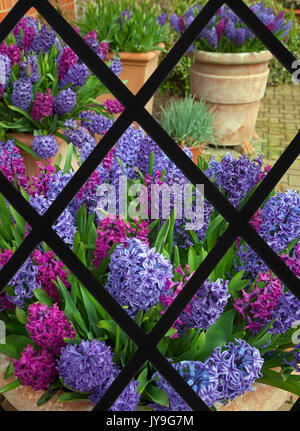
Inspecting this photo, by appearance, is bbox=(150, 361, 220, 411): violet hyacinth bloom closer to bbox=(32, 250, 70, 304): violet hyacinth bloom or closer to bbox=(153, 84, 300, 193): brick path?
bbox=(32, 250, 70, 304): violet hyacinth bloom

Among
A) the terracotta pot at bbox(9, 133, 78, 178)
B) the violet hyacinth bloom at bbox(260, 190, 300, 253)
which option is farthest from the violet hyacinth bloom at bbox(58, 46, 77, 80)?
the violet hyacinth bloom at bbox(260, 190, 300, 253)

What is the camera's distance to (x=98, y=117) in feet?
7.47

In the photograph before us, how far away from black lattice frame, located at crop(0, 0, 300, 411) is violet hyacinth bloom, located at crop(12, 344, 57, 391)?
398 millimetres

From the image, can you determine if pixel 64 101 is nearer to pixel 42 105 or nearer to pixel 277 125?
pixel 42 105

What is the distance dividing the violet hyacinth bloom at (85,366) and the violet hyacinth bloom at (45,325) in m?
0.04

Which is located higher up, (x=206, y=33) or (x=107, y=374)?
(x=206, y=33)

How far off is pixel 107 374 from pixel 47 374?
0.40 ft

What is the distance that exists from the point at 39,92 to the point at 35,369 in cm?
177

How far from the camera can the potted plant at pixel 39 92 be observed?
2225 millimetres

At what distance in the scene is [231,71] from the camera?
3.81m

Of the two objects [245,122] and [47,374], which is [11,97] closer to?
[47,374]

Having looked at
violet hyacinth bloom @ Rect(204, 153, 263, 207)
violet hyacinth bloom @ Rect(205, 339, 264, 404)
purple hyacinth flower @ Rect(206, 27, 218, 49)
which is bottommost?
violet hyacinth bloom @ Rect(205, 339, 264, 404)

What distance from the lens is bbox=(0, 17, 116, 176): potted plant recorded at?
7.30 ft
